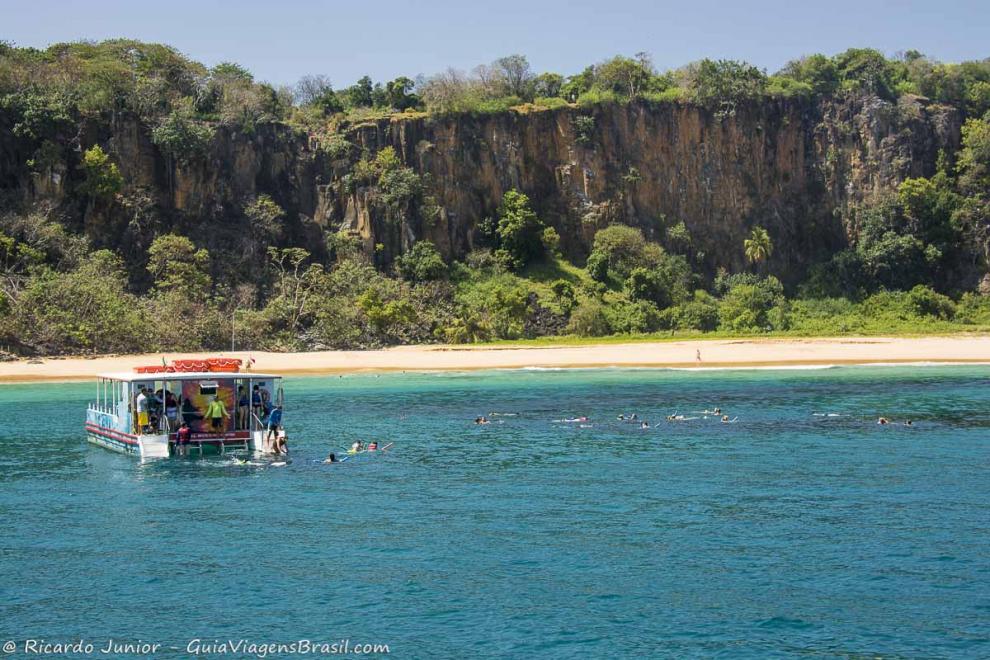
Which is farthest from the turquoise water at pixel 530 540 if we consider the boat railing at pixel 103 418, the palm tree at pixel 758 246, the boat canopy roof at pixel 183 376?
the palm tree at pixel 758 246

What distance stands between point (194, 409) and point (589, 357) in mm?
32586

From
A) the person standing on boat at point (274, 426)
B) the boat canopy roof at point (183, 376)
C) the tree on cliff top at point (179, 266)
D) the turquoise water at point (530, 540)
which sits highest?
the tree on cliff top at point (179, 266)

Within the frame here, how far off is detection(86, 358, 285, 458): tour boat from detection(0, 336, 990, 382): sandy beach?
22.2 m

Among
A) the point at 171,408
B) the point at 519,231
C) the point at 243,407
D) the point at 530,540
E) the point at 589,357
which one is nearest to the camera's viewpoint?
the point at 530,540

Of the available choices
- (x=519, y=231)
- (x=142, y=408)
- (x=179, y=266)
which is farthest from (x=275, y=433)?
(x=519, y=231)

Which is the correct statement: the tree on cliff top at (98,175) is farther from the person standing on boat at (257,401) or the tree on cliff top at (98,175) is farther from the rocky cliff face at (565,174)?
the person standing on boat at (257,401)

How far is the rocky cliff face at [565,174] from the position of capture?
244ft

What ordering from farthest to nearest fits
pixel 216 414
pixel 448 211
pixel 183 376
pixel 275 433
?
pixel 448 211
pixel 216 414
pixel 183 376
pixel 275 433

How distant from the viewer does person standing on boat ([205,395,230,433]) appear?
33781 mm

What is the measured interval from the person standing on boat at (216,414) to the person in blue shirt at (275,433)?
52.4 inches

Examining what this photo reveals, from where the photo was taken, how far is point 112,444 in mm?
35812

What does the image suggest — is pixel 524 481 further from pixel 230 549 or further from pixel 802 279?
pixel 802 279

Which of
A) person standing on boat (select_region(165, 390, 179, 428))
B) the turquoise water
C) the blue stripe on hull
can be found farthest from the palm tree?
person standing on boat (select_region(165, 390, 179, 428))

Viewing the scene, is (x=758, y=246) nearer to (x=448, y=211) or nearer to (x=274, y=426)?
(x=448, y=211)
